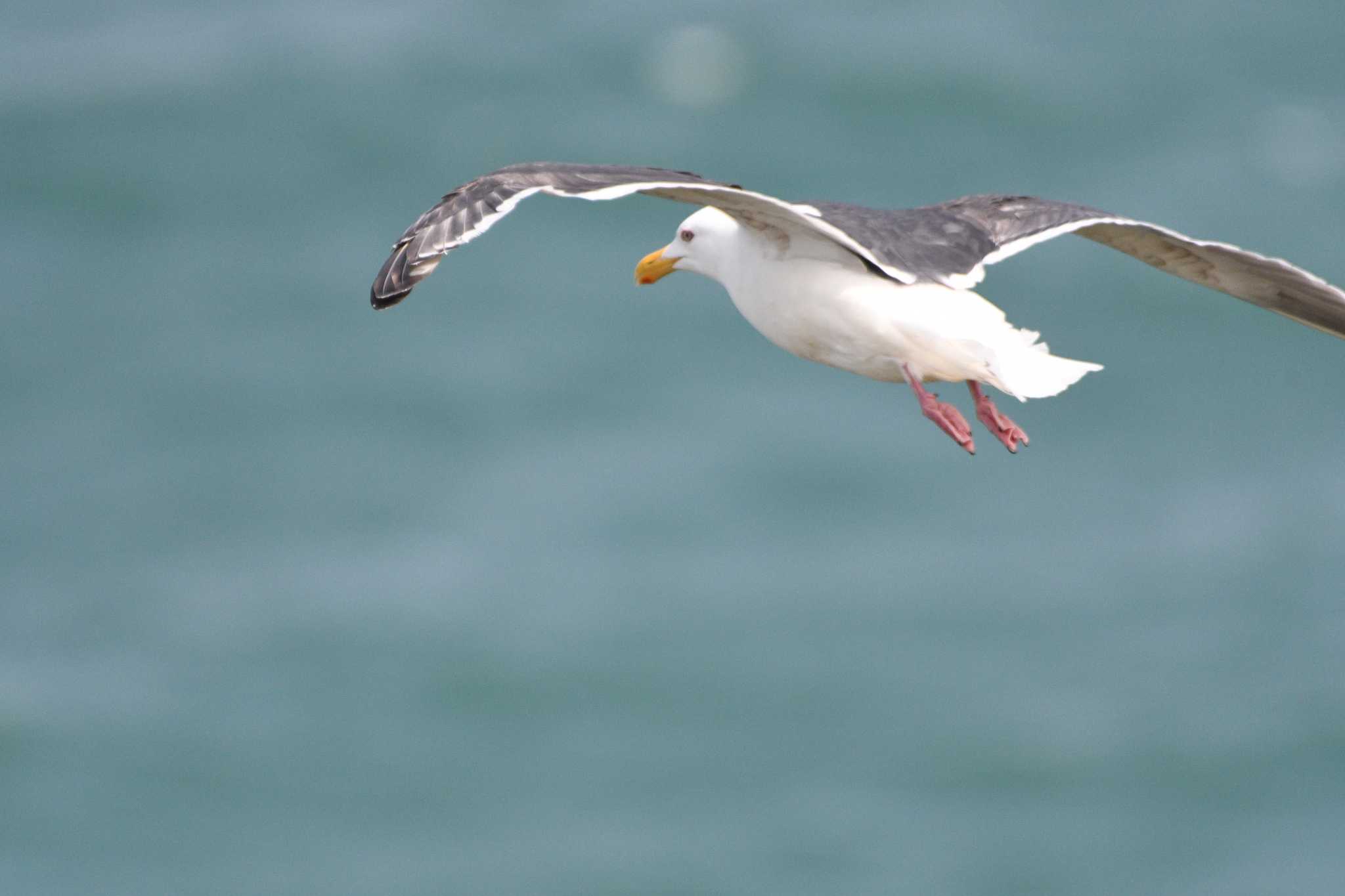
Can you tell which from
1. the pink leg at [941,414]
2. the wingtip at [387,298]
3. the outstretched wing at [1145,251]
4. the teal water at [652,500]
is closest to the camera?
the wingtip at [387,298]

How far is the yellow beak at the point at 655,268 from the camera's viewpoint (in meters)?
12.8

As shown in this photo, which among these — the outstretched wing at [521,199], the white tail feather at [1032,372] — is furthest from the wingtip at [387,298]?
the white tail feather at [1032,372]

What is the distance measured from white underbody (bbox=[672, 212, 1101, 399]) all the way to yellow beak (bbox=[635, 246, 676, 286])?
1353 millimetres

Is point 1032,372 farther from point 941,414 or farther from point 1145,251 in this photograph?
point 1145,251

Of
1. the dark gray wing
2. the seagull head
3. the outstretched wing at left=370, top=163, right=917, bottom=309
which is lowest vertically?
the outstretched wing at left=370, top=163, right=917, bottom=309

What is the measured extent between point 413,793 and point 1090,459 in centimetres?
1883

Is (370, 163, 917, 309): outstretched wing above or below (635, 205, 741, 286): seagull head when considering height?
below

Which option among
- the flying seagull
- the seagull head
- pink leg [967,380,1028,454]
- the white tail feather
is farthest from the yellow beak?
the white tail feather

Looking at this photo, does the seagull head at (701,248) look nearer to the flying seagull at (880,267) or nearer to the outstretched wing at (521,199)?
the flying seagull at (880,267)

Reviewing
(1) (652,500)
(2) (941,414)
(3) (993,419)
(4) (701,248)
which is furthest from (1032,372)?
(1) (652,500)

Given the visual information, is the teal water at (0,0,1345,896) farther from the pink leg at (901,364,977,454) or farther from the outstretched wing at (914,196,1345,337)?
the pink leg at (901,364,977,454)

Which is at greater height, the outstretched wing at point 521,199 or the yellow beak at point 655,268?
the yellow beak at point 655,268

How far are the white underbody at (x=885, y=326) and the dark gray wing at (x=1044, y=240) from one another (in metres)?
0.16

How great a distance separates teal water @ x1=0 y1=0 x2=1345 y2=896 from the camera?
185 feet
